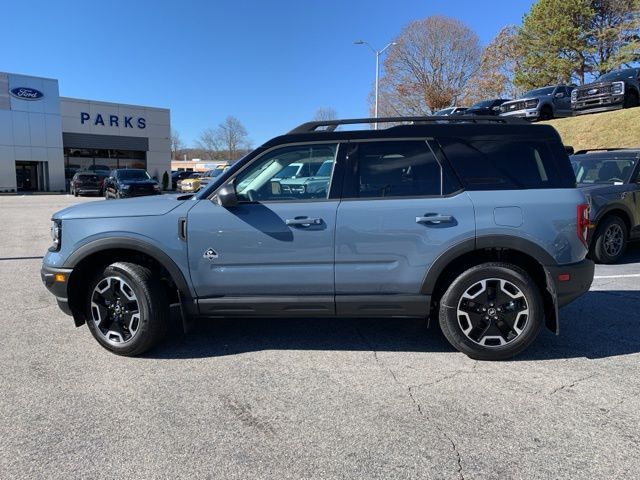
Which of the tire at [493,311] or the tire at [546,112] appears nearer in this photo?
the tire at [493,311]

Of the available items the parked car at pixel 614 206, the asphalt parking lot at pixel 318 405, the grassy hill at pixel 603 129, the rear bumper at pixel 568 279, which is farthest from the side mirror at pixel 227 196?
the grassy hill at pixel 603 129

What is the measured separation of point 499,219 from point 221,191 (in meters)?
2.18

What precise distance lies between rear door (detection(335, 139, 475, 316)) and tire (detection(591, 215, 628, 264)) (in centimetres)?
500

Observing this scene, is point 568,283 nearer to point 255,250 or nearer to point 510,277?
point 510,277

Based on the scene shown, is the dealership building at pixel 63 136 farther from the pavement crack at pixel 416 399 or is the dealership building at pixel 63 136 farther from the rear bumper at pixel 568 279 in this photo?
the rear bumper at pixel 568 279

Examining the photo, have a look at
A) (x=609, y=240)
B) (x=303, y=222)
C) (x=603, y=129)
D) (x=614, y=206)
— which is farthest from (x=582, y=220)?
(x=603, y=129)

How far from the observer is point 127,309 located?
4.01 meters

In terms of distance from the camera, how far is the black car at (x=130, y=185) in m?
21.3

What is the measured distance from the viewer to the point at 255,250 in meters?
3.82

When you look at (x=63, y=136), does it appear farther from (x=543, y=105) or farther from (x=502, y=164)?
(x=502, y=164)

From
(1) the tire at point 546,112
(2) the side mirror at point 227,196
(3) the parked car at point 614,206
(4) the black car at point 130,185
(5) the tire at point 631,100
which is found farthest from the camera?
(1) the tire at point 546,112

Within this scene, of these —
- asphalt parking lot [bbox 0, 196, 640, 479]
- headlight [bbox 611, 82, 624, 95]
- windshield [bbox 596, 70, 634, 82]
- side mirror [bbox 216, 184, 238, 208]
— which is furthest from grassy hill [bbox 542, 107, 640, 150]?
side mirror [bbox 216, 184, 238, 208]

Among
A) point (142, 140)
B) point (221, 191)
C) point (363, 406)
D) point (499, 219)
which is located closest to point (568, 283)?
point (499, 219)

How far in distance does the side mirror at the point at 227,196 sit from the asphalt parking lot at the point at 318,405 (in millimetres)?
1299
